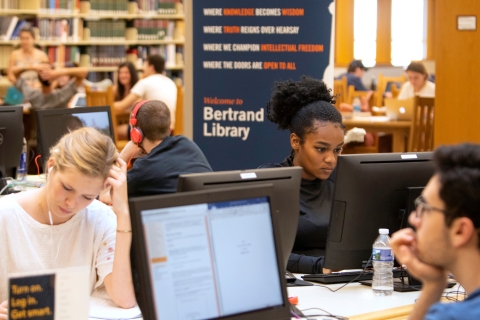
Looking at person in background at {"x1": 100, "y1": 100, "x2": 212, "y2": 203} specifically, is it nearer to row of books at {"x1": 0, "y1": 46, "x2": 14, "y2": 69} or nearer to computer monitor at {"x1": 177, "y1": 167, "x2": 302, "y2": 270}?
computer monitor at {"x1": 177, "y1": 167, "x2": 302, "y2": 270}

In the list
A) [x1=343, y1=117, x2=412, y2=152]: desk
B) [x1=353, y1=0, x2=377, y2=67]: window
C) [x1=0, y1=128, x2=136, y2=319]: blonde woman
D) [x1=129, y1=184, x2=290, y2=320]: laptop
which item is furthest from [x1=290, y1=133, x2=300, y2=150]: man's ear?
[x1=353, y1=0, x2=377, y2=67]: window

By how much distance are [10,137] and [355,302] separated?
218 centimetres

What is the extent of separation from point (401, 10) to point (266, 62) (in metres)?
8.93

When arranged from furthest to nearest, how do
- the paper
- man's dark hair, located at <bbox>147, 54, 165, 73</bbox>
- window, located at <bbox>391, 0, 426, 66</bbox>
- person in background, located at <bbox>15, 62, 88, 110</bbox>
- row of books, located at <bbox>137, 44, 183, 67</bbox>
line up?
window, located at <bbox>391, 0, 426, 66</bbox>
row of books, located at <bbox>137, 44, 183, 67</bbox>
man's dark hair, located at <bbox>147, 54, 165, 73</bbox>
person in background, located at <bbox>15, 62, 88, 110</bbox>
the paper

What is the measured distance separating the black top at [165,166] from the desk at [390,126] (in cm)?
327

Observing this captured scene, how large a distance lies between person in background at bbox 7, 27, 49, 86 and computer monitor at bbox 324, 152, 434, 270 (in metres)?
5.31

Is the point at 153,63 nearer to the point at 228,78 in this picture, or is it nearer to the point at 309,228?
the point at 228,78

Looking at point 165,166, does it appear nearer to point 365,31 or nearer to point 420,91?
point 420,91

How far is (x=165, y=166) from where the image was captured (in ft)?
10.9

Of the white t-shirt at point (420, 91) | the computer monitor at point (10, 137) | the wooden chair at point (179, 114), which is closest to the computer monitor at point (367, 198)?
the computer monitor at point (10, 137)

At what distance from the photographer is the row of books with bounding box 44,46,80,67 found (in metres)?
8.13

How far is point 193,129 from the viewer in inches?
185

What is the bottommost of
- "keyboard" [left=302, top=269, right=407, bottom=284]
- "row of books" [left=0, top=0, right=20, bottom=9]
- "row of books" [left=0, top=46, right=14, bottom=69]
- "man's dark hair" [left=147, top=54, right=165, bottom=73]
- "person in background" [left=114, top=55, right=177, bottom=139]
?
"keyboard" [left=302, top=269, right=407, bottom=284]

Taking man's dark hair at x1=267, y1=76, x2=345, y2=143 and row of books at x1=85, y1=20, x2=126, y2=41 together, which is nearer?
man's dark hair at x1=267, y1=76, x2=345, y2=143
